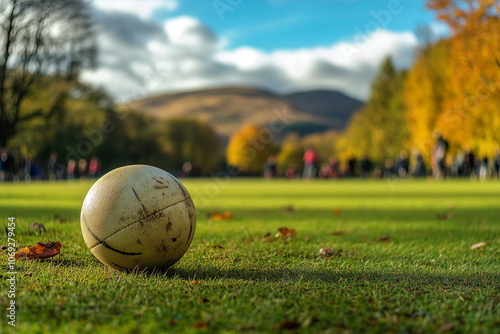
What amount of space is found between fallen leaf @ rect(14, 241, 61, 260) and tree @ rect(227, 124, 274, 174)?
334ft

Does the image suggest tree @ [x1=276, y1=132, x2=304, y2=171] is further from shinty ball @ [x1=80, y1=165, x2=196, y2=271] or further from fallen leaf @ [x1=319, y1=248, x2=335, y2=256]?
shinty ball @ [x1=80, y1=165, x2=196, y2=271]

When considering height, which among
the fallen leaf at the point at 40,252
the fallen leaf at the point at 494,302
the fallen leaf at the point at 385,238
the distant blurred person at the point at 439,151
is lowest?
the fallen leaf at the point at 385,238

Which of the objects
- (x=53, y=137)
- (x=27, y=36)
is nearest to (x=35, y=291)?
(x=27, y=36)

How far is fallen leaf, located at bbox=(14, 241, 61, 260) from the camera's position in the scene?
4.32m

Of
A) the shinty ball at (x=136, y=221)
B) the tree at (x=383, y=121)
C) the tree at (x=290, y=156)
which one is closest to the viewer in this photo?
the shinty ball at (x=136, y=221)

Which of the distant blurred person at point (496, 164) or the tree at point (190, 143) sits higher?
the tree at point (190, 143)

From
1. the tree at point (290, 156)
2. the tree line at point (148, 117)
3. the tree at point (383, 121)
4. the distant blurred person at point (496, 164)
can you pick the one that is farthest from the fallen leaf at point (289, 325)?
the tree at point (290, 156)

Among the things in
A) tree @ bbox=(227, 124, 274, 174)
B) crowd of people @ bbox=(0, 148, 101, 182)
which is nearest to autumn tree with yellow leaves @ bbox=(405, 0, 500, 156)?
crowd of people @ bbox=(0, 148, 101, 182)

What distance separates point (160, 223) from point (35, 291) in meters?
1.10

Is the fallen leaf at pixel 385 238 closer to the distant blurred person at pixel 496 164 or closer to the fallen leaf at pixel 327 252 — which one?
the fallen leaf at pixel 327 252

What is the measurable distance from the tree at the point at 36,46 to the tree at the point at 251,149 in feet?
250

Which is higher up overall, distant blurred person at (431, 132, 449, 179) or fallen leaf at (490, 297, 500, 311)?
distant blurred person at (431, 132, 449, 179)

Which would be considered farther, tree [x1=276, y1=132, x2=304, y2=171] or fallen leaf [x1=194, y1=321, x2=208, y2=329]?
tree [x1=276, y1=132, x2=304, y2=171]

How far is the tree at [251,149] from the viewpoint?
369ft
